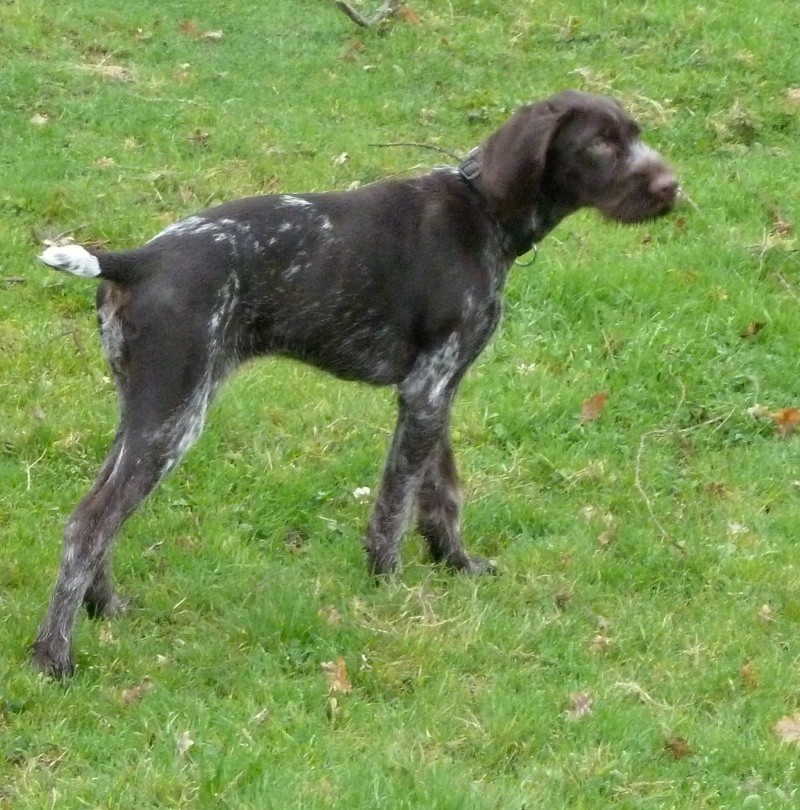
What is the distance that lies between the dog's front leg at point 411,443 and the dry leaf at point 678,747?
1454mm

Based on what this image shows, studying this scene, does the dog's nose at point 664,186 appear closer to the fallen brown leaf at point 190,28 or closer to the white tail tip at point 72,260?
the white tail tip at point 72,260

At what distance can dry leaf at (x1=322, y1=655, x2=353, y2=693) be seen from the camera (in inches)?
186

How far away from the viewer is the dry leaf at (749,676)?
490cm

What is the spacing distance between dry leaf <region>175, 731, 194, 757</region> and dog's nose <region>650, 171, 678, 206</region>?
275 cm

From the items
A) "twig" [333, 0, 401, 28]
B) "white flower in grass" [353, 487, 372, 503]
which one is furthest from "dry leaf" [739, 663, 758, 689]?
"twig" [333, 0, 401, 28]

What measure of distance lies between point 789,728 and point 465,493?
6.75 feet

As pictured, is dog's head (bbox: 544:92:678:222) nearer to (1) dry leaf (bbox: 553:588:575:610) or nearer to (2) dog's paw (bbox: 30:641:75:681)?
(1) dry leaf (bbox: 553:588:575:610)

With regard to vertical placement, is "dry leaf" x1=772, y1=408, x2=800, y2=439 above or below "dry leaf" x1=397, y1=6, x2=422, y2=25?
below

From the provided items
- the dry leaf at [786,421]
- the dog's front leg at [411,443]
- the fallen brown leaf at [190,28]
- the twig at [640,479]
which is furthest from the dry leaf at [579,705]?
the fallen brown leaf at [190,28]

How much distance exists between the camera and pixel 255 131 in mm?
10070

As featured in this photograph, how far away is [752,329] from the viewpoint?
754cm

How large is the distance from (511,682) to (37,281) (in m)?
4.22

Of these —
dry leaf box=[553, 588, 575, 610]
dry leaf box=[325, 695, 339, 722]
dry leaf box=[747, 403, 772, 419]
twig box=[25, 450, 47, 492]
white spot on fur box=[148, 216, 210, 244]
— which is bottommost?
twig box=[25, 450, 47, 492]

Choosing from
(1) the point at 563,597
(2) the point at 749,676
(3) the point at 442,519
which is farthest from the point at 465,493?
(2) the point at 749,676
